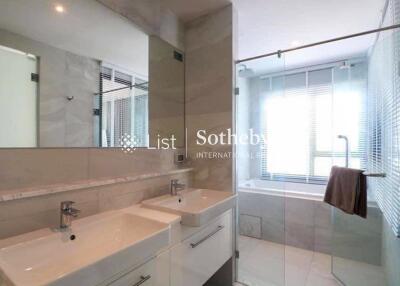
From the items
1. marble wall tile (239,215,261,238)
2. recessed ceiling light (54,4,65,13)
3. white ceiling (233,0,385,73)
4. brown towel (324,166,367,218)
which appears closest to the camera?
recessed ceiling light (54,4,65,13)

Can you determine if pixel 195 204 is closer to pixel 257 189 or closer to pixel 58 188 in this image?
pixel 58 188

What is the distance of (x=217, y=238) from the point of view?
5.57ft

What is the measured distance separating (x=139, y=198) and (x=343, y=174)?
5.95ft

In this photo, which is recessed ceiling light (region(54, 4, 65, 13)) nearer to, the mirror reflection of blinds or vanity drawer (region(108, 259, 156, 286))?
the mirror reflection of blinds

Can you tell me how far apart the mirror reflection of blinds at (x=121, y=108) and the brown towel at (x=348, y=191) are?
1.79 m

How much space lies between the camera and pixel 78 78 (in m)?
1.32

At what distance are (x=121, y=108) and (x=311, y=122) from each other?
9.45 ft

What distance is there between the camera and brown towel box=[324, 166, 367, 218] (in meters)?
1.80

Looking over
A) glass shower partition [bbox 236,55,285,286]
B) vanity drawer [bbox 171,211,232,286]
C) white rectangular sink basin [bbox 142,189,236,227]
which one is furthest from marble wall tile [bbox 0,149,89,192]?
glass shower partition [bbox 236,55,285,286]

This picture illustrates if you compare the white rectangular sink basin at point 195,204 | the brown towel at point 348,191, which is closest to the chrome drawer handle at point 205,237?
the white rectangular sink basin at point 195,204

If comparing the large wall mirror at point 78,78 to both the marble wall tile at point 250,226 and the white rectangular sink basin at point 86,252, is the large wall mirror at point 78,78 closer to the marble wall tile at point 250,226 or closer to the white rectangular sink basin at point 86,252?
the white rectangular sink basin at point 86,252

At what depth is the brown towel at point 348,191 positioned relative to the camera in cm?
180

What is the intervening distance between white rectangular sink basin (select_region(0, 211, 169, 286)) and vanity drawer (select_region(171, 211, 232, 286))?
306mm

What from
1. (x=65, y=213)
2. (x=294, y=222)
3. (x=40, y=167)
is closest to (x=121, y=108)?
(x=40, y=167)
